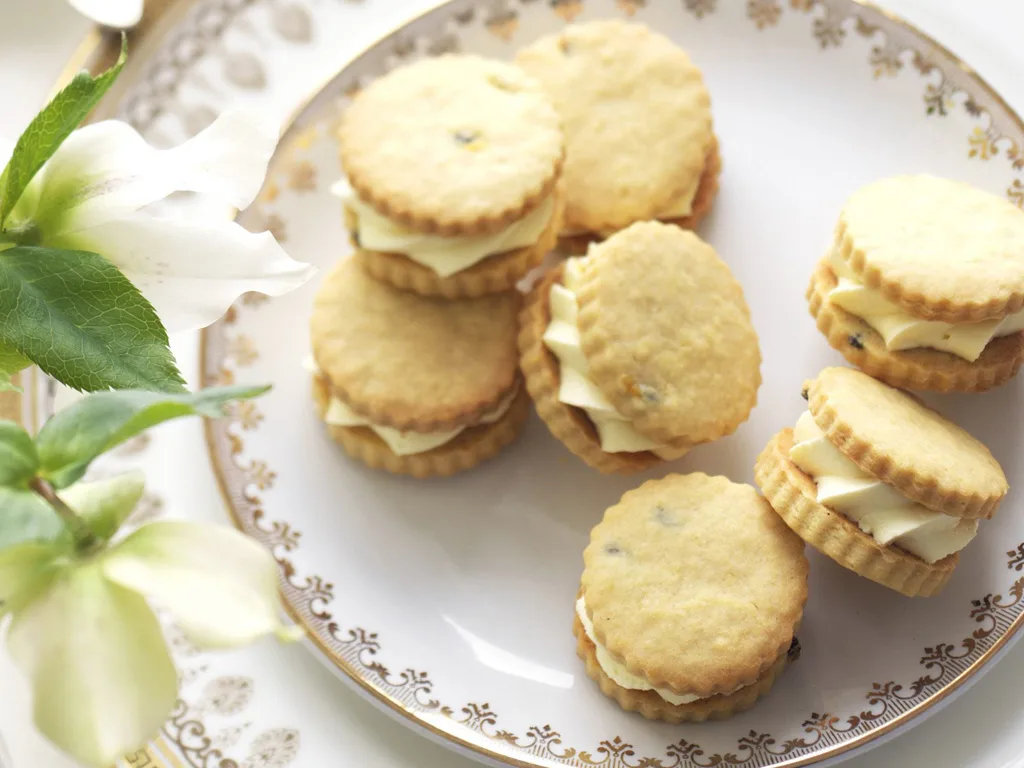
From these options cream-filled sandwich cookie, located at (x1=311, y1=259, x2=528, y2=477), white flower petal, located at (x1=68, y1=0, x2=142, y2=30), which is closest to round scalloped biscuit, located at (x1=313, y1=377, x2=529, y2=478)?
cream-filled sandwich cookie, located at (x1=311, y1=259, x2=528, y2=477)

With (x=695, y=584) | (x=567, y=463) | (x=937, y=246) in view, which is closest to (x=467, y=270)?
(x=567, y=463)

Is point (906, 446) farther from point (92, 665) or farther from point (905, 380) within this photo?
point (92, 665)

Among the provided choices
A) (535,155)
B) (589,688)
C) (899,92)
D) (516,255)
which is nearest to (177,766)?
(589,688)

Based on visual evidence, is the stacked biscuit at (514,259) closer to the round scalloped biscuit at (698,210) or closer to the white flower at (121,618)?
the round scalloped biscuit at (698,210)

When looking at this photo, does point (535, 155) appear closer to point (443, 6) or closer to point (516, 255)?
point (516, 255)

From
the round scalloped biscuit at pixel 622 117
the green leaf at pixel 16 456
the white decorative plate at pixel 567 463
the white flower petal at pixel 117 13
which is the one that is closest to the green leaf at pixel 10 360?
the green leaf at pixel 16 456

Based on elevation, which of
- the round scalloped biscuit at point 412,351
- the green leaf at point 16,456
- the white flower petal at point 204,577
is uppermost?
the green leaf at point 16,456

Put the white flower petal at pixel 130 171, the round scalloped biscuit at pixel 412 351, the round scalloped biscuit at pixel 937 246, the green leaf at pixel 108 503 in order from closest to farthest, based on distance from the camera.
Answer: the green leaf at pixel 108 503, the white flower petal at pixel 130 171, the round scalloped biscuit at pixel 937 246, the round scalloped biscuit at pixel 412 351
